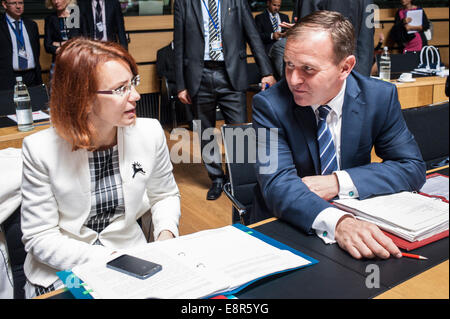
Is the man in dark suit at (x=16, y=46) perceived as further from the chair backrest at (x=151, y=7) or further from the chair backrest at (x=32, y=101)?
the chair backrest at (x=151, y=7)

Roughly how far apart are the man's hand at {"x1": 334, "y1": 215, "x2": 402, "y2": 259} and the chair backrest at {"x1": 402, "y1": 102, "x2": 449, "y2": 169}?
1.29 metres

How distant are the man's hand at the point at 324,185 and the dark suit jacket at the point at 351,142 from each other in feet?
0.14

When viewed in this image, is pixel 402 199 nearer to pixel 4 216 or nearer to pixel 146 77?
pixel 4 216

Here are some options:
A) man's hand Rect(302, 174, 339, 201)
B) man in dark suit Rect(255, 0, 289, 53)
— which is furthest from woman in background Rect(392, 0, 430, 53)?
man's hand Rect(302, 174, 339, 201)

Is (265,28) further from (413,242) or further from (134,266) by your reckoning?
(134,266)

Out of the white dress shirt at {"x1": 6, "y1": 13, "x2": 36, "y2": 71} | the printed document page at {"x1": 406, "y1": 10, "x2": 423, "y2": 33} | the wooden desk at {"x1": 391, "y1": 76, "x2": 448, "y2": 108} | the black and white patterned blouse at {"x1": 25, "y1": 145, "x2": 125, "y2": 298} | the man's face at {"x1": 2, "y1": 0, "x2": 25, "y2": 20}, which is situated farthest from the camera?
the printed document page at {"x1": 406, "y1": 10, "x2": 423, "y2": 33}

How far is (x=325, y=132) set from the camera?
5.27 ft

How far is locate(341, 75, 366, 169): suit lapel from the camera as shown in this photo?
1.62 metres

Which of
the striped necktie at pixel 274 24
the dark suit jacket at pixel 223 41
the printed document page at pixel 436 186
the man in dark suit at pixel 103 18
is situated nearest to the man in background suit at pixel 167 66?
the man in dark suit at pixel 103 18

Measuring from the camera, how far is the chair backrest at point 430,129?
2.29 metres

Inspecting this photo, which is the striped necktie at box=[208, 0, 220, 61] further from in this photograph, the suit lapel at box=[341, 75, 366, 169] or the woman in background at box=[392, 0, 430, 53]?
the woman in background at box=[392, 0, 430, 53]

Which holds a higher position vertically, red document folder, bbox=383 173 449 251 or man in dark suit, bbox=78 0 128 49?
man in dark suit, bbox=78 0 128 49
